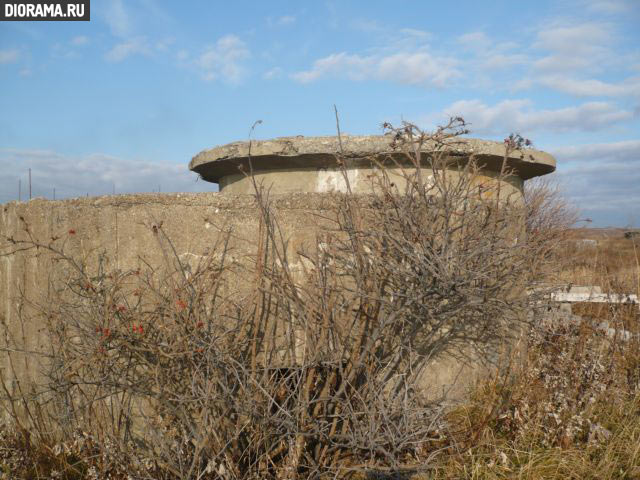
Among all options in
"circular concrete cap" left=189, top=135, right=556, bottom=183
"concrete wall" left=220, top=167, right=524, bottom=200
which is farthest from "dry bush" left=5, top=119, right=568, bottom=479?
"concrete wall" left=220, top=167, right=524, bottom=200

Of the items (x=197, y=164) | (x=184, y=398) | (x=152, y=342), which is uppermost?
(x=197, y=164)

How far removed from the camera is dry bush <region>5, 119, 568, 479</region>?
8.94 ft

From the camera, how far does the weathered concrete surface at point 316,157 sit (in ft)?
13.1

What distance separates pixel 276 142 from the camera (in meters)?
4.19

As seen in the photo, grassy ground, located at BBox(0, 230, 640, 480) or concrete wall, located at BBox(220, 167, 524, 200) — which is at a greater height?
concrete wall, located at BBox(220, 167, 524, 200)

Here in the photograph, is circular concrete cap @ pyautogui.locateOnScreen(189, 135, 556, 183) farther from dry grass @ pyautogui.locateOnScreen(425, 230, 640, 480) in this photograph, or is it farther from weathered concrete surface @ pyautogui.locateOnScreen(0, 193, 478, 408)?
dry grass @ pyautogui.locateOnScreen(425, 230, 640, 480)

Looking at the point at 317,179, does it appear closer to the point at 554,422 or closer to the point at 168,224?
the point at 168,224

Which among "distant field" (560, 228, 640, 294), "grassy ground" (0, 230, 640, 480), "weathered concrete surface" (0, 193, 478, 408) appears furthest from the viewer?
"distant field" (560, 228, 640, 294)

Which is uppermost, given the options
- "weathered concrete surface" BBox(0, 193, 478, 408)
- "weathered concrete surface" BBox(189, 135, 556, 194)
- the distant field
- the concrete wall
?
"weathered concrete surface" BBox(189, 135, 556, 194)

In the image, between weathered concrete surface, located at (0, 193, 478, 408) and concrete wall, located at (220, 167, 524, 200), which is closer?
weathered concrete surface, located at (0, 193, 478, 408)

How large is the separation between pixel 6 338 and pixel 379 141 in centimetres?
278

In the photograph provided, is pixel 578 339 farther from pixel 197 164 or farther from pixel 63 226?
pixel 63 226

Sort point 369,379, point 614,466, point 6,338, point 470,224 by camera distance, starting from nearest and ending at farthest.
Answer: point 369,379 < point 614,466 < point 470,224 < point 6,338

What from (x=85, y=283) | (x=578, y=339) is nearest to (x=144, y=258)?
(x=85, y=283)
